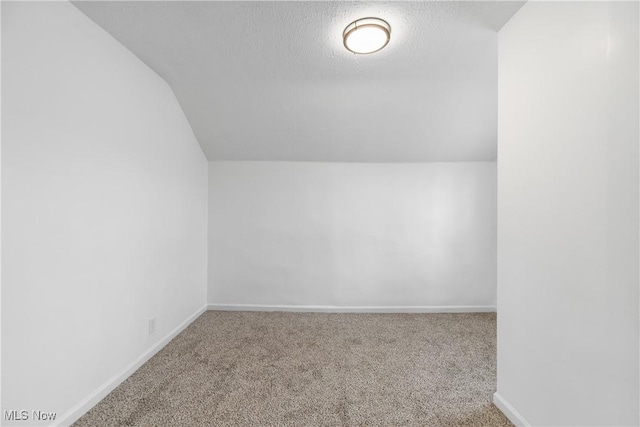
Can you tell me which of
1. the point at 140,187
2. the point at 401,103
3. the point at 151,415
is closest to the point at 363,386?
the point at 151,415

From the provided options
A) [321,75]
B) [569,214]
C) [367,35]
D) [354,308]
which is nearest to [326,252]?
[354,308]

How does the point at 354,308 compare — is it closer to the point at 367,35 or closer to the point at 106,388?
the point at 106,388

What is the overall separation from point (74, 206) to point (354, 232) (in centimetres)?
257

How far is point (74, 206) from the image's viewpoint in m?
1.45

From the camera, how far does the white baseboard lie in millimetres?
1390

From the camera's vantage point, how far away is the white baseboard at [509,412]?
4.56ft

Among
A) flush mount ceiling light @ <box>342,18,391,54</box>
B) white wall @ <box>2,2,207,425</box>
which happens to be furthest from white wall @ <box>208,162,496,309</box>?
flush mount ceiling light @ <box>342,18,391,54</box>

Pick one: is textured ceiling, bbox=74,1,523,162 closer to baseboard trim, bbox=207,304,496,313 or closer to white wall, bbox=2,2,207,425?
white wall, bbox=2,2,207,425

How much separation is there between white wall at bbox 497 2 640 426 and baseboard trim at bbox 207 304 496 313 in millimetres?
1679

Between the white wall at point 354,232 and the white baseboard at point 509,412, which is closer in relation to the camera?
the white baseboard at point 509,412

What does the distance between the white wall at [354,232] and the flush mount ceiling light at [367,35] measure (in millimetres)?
1673

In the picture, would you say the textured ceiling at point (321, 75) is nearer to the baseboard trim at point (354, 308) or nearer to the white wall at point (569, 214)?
the white wall at point (569, 214)

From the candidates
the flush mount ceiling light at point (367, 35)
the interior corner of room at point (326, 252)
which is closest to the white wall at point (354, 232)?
the interior corner of room at point (326, 252)

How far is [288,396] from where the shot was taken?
166cm
